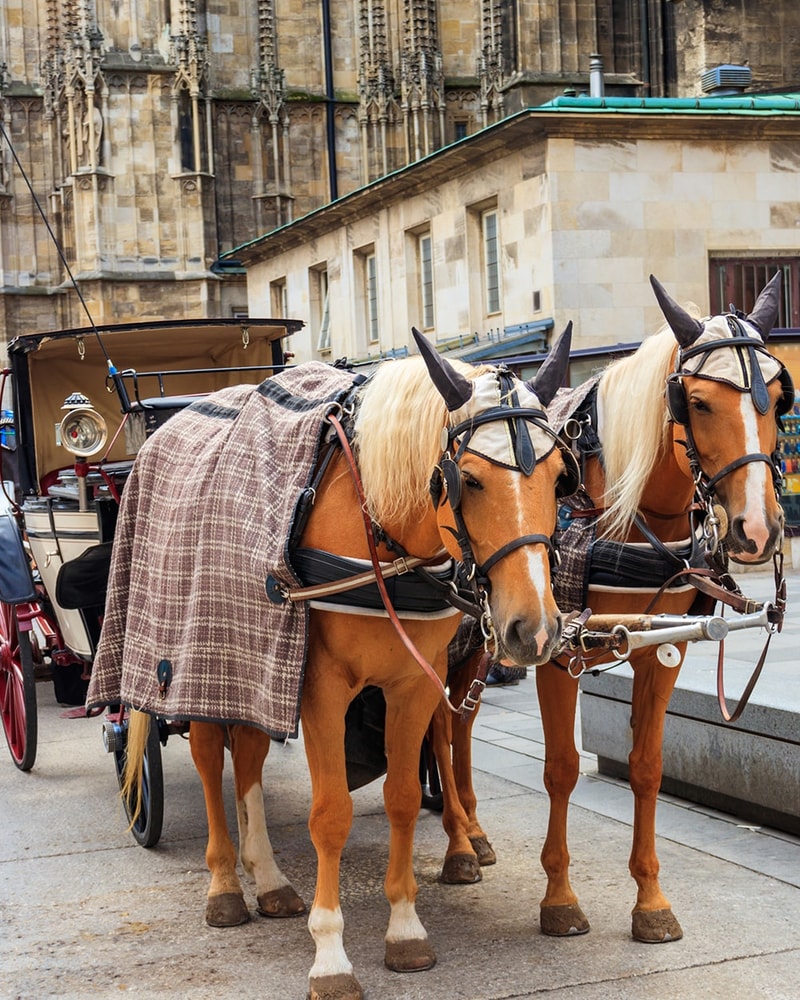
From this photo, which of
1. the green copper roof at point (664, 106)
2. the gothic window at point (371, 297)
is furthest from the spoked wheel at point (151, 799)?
the gothic window at point (371, 297)

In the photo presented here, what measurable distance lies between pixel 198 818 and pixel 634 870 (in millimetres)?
2617

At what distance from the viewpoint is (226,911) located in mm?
4945

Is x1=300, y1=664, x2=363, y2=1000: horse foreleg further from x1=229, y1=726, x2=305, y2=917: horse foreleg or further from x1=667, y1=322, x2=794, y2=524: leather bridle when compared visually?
x1=667, y1=322, x2=794, y2=524: leather bridle

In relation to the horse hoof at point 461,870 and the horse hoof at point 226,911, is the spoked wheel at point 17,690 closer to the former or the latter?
the horse hoof at point 226,911

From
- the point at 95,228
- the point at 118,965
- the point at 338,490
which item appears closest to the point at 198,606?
the point at 338,490

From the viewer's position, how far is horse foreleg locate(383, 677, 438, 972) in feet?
14.5

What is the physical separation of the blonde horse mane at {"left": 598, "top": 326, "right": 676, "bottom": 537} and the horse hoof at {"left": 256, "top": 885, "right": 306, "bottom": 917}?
5.85 feet

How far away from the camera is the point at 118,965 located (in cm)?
459

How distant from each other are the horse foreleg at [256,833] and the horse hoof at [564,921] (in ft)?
3.08

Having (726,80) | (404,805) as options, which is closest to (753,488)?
(404,805)

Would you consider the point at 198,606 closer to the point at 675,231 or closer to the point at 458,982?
the point at 458,982

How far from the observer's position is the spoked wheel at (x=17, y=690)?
24.4ft

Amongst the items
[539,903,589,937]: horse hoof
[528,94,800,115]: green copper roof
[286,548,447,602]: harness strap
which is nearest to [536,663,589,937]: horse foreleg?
[539,903,589,937]: horse hoof

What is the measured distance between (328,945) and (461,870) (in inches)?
48.9
